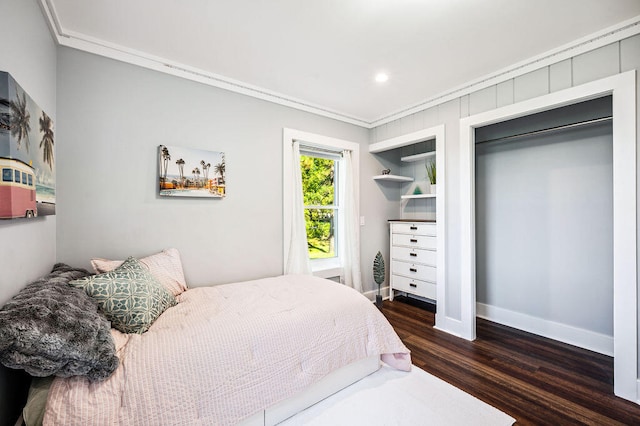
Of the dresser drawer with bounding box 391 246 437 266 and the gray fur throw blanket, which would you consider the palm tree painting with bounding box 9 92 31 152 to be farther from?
the dresser drawer with bounding box 391 246 437 266

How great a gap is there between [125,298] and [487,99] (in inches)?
134

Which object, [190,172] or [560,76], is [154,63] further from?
[560,76]

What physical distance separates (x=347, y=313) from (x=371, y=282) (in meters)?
1.99

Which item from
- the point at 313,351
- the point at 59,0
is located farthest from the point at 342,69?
the point at 313,351

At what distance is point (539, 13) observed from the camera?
1826 mm

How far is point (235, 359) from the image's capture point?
1.51 m

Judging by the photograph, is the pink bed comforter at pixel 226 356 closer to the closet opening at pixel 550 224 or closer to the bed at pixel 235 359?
the bed at pixel 235 359

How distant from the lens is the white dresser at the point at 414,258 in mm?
3447

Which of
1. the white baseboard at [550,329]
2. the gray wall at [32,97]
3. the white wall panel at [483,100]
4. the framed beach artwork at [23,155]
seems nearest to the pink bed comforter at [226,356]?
the gray wall at [32,97]

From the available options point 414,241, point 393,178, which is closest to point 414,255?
point 414,241

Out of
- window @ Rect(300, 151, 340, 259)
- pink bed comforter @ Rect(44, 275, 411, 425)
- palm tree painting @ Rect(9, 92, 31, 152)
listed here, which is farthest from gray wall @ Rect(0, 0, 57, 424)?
window @ Rect(300, 151, 340, 259)

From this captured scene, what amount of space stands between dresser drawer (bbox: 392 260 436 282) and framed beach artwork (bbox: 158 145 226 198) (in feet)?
8.28

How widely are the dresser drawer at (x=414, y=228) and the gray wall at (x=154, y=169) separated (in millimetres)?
1729

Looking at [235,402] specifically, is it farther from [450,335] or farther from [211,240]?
[450,335]
